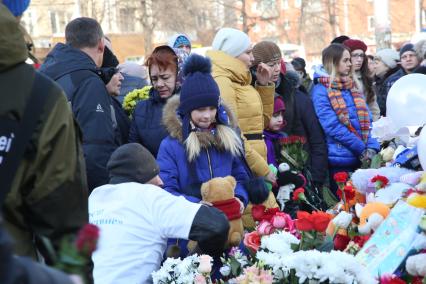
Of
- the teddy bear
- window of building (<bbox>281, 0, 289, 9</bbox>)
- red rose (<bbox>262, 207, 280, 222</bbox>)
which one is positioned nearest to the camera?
the teddy bear

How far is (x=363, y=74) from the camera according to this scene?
8.38 metres

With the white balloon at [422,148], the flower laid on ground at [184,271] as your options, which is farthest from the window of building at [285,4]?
the flower laid on ground at [184,271]

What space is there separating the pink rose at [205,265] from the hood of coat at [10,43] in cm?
157

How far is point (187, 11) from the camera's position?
33312mm

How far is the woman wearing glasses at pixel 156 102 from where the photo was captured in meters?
5.32

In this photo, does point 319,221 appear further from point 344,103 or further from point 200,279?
point 344,103

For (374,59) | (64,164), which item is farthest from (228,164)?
(374,59)

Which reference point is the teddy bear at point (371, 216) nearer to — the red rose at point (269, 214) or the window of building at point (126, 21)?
the red rose at point (269, 214)

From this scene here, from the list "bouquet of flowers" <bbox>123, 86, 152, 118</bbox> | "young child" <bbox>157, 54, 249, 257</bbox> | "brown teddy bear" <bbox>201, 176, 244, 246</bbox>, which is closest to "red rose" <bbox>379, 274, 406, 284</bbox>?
"brown teddy bear" <bbox>201, 176, 244, 246</bbox>

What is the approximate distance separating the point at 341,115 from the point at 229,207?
302 centimetres

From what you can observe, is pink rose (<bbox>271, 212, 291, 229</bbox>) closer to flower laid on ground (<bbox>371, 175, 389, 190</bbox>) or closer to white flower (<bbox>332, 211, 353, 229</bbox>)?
white flower (<bbox>332, 211, 353, 229</bbox>)

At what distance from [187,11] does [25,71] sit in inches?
1231

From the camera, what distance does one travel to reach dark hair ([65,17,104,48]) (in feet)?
Result: 16.4

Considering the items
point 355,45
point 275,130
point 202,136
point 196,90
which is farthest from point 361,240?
point 355,45
